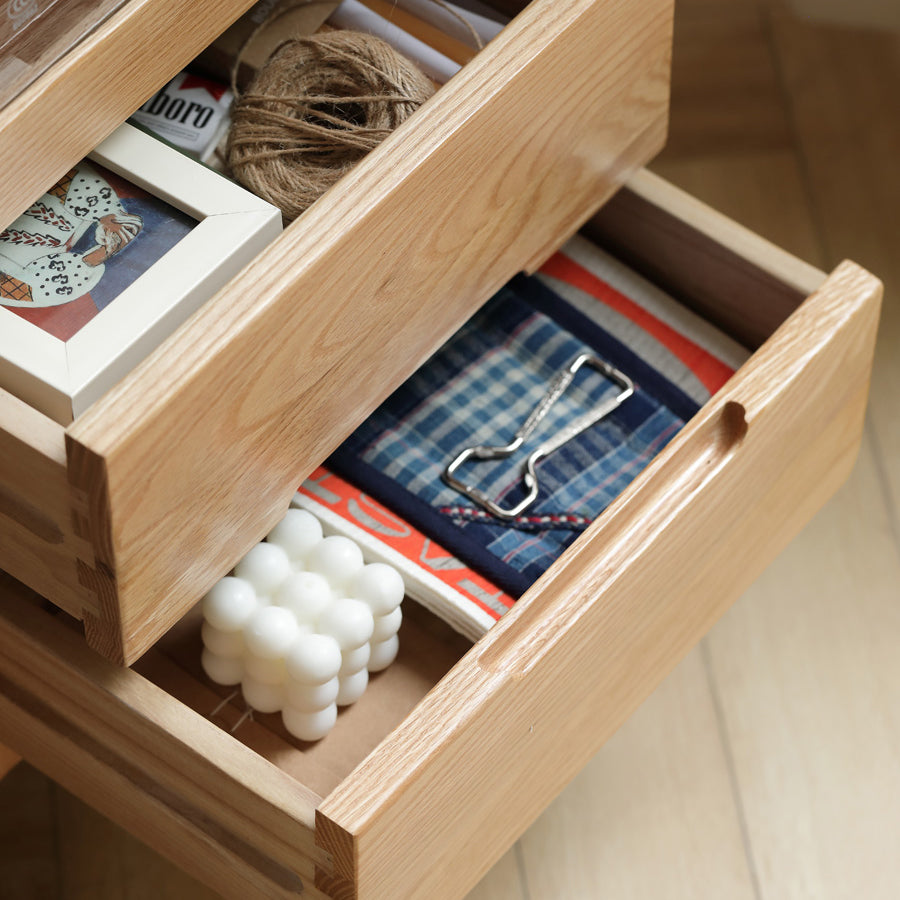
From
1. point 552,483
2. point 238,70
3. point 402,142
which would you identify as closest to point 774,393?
point 552,483

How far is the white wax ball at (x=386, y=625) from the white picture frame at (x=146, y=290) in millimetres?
250

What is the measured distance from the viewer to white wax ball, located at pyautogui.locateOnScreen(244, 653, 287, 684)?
2.72ft

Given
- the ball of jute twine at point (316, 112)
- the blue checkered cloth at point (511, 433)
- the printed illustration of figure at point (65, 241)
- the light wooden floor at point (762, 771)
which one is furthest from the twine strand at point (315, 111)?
the light wooden floor at point (762, 771)

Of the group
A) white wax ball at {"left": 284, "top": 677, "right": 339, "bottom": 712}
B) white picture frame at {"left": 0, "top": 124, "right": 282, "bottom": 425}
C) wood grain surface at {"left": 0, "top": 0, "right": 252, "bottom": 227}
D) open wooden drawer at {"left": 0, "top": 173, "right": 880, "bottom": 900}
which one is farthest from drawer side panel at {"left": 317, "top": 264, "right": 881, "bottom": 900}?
wood grain surface at {"left": 0, "top": 0, "right": 252, "bottom": 227}

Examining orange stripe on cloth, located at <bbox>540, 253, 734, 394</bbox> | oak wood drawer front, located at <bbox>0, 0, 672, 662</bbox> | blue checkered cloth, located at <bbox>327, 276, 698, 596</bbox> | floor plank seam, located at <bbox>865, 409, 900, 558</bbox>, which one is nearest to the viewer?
oak wood drawer front, located at <bbox>0, 0, 672, 662</bbox>

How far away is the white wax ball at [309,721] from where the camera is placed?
2.79ft

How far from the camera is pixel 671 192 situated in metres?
1.01

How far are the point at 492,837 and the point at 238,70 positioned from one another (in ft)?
1.63

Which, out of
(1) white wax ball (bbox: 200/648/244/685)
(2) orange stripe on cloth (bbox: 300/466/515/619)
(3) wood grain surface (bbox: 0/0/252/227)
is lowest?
(1) white wax ball (bbox: 200/648/244/685)

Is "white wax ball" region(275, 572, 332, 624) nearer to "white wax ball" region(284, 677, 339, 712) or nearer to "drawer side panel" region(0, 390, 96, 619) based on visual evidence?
"white wax ball" region(284, 677, 339, 712)

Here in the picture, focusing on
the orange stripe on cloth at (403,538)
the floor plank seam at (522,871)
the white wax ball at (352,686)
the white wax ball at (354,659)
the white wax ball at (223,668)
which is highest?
the orange stripe on cloth at (403,538)

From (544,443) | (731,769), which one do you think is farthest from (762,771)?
(544,443)

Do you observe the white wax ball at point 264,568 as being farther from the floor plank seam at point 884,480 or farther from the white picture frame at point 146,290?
the floor plank seam at point 884,480

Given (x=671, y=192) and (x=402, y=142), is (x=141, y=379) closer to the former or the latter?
(x=402, y=142)
